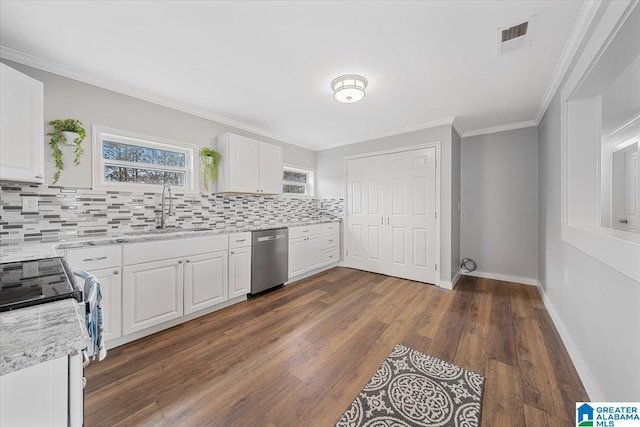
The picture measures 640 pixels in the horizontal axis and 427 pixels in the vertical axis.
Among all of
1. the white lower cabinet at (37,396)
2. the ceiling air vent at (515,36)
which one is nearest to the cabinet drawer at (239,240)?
the white lower cabinet at (37,396)

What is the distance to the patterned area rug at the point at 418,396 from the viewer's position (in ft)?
4.41

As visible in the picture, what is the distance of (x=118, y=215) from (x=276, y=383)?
7.21 feet

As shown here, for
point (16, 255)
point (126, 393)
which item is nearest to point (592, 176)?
point (126, 393)

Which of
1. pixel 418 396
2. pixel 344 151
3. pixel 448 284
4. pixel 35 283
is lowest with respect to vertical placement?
pixel 418 396

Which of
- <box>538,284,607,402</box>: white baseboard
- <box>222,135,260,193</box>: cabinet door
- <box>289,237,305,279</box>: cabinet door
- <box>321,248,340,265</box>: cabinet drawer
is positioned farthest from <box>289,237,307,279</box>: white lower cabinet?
<box>538,284,607,402</box>: white baseboard

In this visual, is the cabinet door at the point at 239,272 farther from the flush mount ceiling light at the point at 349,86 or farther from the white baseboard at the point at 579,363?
the white baseboard at the point at 579,363

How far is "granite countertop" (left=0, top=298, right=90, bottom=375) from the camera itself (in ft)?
1.45

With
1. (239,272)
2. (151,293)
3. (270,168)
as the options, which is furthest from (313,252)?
(151,293)

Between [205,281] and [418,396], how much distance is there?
6.99ft

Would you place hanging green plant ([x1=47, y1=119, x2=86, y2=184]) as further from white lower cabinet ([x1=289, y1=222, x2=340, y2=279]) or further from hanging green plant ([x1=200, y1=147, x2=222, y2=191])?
white lower cabinet ([x1=289, y1=222, x2=340, y2=279])

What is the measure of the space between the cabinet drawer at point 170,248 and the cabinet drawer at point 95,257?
5cm

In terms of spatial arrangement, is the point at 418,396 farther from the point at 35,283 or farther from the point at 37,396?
the point at 35,283

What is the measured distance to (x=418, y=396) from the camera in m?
1.51

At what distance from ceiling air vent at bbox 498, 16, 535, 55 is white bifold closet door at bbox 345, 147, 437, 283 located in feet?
5.61
